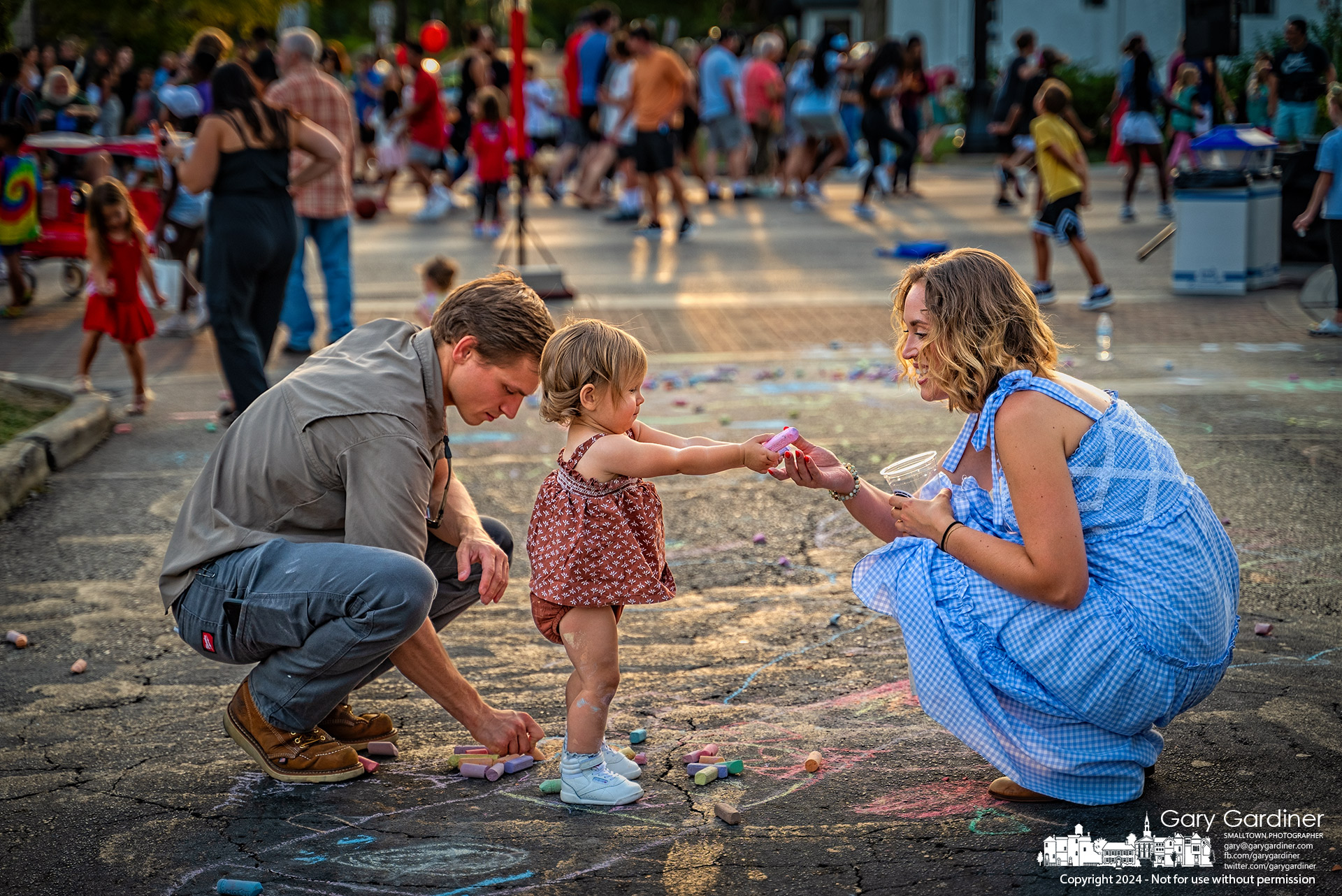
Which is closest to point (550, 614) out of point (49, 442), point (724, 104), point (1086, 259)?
point (49, 442)

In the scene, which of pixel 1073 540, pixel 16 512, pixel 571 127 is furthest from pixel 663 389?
pixel 571 127

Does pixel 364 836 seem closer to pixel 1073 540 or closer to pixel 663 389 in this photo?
pixel 1073 540

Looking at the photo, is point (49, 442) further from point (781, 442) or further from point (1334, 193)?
point (1334, 193)

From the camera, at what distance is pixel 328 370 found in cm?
332

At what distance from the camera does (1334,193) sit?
29.1 ft

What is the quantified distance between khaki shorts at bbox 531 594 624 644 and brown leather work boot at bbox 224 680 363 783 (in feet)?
1.99

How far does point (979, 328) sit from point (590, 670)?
124cm

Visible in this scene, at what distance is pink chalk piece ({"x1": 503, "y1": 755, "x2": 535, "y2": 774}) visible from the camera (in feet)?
11.1

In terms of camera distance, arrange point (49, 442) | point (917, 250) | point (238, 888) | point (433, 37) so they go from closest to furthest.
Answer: point (238, 888) < point (49, 442) < point (917, 250) < point (433, 37)

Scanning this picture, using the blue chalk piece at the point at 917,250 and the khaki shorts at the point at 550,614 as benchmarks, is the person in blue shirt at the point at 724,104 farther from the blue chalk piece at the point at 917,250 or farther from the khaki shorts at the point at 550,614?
the khaki shorts at the point at 550,614

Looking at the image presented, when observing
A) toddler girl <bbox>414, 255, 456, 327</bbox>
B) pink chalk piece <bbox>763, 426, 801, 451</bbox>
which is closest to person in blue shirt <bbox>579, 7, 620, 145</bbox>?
toddler girl <bbox>414, 255, 456, 327</bbox>

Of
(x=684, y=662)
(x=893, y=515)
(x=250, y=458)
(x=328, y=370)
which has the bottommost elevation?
(x=684, y=662)

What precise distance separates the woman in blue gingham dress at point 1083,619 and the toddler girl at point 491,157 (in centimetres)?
1220

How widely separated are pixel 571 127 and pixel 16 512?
13.1 metres
